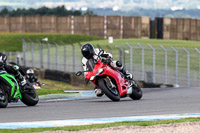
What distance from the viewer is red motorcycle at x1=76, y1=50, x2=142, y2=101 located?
14727 millimetres

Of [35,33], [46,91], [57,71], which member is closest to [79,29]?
[35,33]

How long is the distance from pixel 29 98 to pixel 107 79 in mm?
2045

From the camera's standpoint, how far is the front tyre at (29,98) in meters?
14.0

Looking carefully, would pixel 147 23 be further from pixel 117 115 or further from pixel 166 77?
pixel 117 115

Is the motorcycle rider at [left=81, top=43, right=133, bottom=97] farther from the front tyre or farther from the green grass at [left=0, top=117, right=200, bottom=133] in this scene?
the green grass at [left=0, top=117, right=200, bottom=133]

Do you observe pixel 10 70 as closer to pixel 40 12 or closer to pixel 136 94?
pixel 136 94

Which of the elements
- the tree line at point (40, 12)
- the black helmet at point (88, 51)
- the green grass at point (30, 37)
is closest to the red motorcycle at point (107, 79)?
the black helmet at point (88, 51)

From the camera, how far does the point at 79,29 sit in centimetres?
7331

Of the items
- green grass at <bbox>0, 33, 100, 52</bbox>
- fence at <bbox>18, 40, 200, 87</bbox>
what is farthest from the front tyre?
green grass at <bbox>0, 33, 100, 52</bbox>

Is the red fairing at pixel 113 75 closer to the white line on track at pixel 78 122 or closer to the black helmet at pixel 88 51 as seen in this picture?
the black helmet at pixel 88 51

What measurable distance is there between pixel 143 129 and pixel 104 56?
616 centimetres

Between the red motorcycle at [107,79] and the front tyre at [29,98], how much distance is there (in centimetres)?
151

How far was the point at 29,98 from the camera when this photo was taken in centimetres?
1406

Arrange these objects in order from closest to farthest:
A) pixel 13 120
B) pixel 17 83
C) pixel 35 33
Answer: pixel 13 120, pixel 17 83, pixel 35 33
